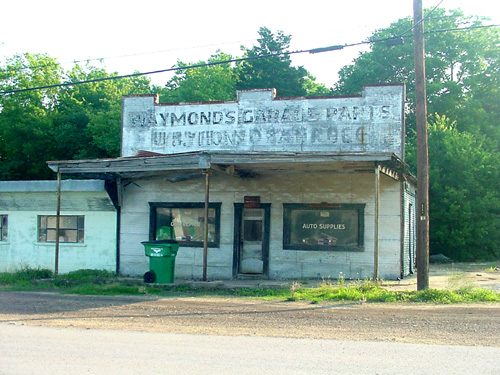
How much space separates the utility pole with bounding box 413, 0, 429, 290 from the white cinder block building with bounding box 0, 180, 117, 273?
1078 cm

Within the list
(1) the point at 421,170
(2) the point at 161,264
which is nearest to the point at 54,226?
(2) the point at 161,264

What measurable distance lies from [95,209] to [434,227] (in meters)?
17.5

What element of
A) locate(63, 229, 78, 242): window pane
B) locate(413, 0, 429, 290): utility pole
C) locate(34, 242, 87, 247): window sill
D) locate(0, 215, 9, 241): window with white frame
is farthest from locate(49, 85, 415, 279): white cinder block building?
locate(0, 215, 9, 241): window with white frame

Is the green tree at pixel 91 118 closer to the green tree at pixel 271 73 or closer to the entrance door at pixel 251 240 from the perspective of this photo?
the green tree at pixel 271 73

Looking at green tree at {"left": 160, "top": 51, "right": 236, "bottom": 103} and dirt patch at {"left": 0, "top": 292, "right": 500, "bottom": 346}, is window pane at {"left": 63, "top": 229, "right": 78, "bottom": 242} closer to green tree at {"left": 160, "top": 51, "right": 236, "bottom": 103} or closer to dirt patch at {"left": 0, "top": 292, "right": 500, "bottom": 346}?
dirt patch at {"left": 0, "top": 292, "right": 500, "bottom": 346}

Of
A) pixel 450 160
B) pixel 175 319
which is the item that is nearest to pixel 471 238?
pixel 450 160

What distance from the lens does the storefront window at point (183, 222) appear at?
22266 millimetres

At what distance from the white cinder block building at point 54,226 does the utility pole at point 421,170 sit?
35.4 ft

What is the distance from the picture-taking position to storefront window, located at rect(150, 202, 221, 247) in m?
22.3

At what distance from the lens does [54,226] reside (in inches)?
939

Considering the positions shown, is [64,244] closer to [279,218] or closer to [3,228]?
[3,228]

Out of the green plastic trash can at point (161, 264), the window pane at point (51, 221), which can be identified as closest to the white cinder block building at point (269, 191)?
the green plastic trash can at point (161, 264)

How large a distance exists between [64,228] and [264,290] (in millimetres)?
9165

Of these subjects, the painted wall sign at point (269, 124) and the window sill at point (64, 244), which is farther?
the window sill at point (64, 244)
